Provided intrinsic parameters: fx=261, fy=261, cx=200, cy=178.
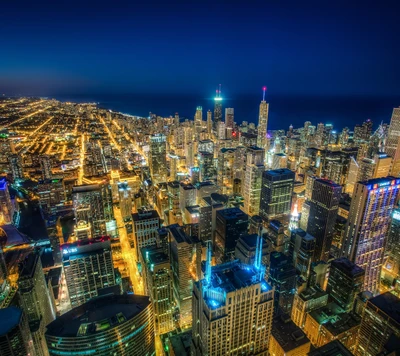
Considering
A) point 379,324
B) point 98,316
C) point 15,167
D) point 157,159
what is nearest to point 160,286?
point 98,316

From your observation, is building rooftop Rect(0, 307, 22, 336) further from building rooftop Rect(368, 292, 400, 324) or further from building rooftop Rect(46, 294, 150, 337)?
building rooftop Rect(368, 292, 400, 324)

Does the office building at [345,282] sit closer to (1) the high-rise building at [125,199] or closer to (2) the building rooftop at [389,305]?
(2) the building rooftop at [389,305]

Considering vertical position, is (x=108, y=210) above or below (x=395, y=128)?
below

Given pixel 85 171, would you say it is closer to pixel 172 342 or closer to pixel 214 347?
pixel 172 342

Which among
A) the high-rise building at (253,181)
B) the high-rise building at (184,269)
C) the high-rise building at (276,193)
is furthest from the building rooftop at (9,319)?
the high-rise building at (253,181)

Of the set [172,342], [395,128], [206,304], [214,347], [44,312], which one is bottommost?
[172,342]

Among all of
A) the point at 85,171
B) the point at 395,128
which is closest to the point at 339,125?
the point at 395,128

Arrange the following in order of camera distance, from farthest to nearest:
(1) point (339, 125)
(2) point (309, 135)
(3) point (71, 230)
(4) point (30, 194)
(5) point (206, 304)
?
(1) point (339, 125) → (2) point (309, 135) → (4) point (30, 194) → (3) point (71, 230) → (5) point (206, 304)
